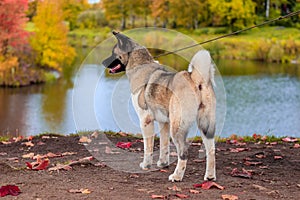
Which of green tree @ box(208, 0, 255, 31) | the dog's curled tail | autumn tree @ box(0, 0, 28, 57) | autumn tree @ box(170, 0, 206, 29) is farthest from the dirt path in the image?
autumn tree @ box(170, 0, 206, 29)

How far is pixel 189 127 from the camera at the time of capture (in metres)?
6.15

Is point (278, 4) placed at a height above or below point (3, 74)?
above

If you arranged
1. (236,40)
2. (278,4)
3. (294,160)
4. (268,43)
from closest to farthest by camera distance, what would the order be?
(294,160), (268,43), (236,40), (278,4)

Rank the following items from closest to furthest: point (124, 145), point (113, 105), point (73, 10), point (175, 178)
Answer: point (175, 178), point (124, 145), point (113, 105), point (73, 10)

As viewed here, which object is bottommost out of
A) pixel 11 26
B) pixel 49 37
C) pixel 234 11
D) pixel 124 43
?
pixel 49 37

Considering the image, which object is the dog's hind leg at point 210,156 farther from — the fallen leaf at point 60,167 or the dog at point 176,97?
the fallen leaf at point 60,167

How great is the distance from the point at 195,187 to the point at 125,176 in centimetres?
98

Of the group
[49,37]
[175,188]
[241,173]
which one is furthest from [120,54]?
[49,37]

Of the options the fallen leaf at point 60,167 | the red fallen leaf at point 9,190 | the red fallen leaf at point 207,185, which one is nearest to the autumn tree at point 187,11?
the fallen leaf at point 60,167

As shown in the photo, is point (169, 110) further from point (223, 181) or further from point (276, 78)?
point (276, 78)

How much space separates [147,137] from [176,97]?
2.86 ft

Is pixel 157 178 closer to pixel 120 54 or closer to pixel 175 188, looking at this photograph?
pixel 175 188

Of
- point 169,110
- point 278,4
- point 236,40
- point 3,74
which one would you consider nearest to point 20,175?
point 169,110

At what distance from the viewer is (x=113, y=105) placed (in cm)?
947
